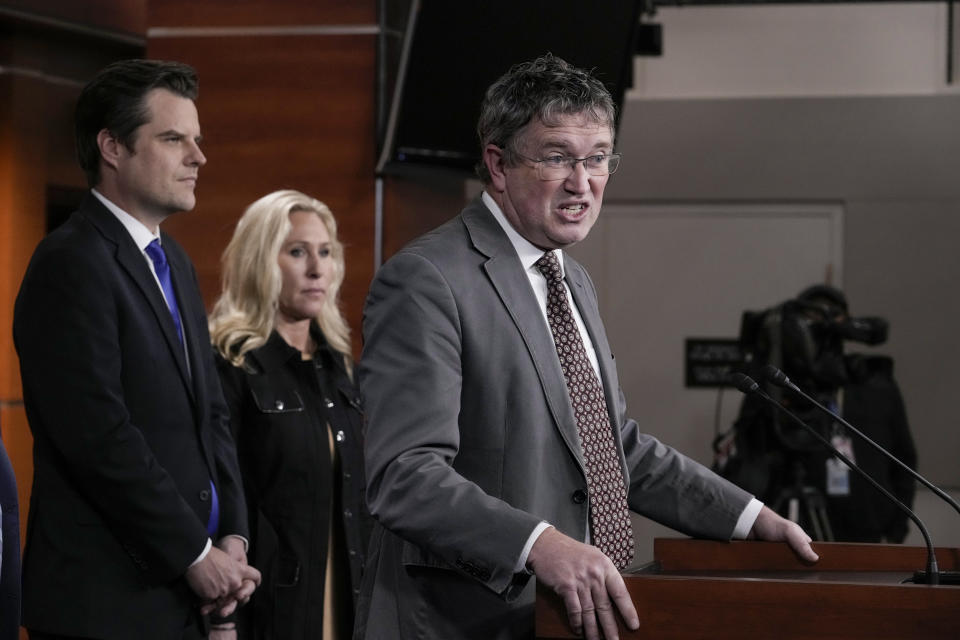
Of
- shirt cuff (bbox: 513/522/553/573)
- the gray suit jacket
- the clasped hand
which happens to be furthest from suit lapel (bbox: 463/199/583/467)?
the clasped hand

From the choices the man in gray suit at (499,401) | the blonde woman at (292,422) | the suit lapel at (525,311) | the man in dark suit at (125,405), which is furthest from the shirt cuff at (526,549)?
the blonde woman at (292,422)

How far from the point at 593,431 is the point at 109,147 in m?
1.13

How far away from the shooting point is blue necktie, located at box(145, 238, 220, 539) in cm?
238

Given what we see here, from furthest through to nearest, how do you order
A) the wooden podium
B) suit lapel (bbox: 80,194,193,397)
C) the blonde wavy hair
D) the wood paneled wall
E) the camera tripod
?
the camera tripod < the wood paneled wall < the blonde wavy hair < suit lapel (bbox: 80,194,193,397) < the wooden podium

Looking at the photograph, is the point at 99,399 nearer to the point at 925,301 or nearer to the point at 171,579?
the point at 171,579

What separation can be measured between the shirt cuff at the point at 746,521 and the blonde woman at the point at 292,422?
1248mm

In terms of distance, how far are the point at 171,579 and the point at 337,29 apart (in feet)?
7.93

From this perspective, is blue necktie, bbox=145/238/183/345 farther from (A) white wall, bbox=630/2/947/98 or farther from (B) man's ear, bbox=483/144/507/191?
(A) white wall, bbox=630/2/947/98

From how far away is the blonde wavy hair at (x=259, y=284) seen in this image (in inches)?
118

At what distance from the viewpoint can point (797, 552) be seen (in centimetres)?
176

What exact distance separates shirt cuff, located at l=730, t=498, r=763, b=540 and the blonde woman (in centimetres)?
125

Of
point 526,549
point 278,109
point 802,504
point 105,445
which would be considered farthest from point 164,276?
point 802,504

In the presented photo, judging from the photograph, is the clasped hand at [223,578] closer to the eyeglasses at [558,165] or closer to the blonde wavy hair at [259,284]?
the blonde wavy hair at [259,284]

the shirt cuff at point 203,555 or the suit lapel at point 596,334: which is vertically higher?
the suit lapel at point 596,334
